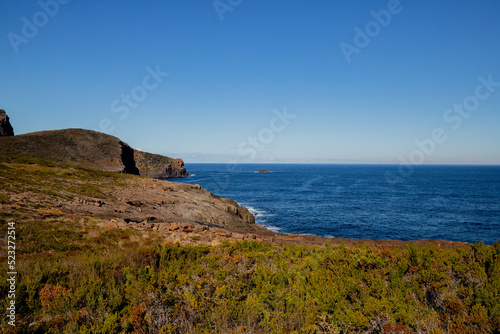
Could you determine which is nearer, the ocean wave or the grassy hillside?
the ocean wave

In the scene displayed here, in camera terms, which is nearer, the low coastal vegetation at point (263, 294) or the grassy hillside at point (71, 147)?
the low coastal vegetation at point (263, 294)

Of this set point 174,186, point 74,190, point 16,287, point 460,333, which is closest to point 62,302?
point 16,287

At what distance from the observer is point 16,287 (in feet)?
18.7

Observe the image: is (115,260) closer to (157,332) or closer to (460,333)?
(157,332)

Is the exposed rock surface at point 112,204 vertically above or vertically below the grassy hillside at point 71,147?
below

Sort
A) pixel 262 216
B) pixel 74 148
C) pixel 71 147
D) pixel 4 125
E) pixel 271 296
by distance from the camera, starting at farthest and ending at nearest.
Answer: pixel 74 148, pixel 71 147, pixel 4 125, pixel 262 216, pixel 271 296

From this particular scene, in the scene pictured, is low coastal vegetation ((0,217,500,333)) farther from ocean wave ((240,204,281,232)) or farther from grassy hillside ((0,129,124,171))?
grassy hillside ((0,129,124,171))

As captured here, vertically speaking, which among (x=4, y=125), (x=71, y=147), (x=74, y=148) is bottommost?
(x=74, y=148)

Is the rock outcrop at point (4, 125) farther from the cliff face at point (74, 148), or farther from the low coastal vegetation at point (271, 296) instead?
the low coastal vegetation at point (271, 296)

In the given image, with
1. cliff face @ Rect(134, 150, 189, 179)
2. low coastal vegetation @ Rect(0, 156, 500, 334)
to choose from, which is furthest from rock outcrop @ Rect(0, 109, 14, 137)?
low coastal vegetation @ Rect(0, 156, 500, 334)

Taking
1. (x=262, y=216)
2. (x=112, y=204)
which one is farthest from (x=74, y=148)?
(x=262, y=216)

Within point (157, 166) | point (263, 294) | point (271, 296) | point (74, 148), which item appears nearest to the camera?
point (263, 294)

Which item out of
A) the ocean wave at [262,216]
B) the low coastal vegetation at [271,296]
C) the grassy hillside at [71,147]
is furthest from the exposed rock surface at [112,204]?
the grassy hillside at [71,147]

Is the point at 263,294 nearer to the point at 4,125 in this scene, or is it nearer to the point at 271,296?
the point at 271,296
